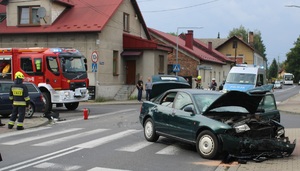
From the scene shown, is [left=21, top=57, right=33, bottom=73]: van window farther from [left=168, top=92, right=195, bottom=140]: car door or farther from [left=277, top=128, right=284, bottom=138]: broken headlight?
[left=277, top=128, right=284, bottom=138]: broken headlight

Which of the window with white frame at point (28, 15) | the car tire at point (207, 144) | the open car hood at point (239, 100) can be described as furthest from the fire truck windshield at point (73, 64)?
the car tire at point (207, 144)

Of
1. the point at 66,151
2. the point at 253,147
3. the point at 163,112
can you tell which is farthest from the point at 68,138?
the point at 253,147

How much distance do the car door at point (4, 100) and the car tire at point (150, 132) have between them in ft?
25.5

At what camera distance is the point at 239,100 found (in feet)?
28.9

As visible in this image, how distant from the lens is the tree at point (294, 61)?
11881 centimetres

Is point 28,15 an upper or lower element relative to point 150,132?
upper

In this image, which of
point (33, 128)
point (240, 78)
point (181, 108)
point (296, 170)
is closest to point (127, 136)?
point (181, 108)

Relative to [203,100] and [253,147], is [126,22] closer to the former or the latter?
[203,100]

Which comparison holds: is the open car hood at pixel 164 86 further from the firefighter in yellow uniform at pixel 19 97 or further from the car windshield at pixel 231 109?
the car windshield at pixel 231 109

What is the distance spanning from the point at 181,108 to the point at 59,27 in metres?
21.9

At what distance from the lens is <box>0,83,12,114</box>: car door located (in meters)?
16.1

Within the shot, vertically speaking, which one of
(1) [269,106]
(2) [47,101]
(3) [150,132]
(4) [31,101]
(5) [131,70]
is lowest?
(3) [150,132]

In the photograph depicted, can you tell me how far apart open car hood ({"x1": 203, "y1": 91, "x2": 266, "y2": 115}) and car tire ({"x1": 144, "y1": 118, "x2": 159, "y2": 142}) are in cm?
212

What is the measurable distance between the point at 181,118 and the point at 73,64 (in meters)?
12.1
